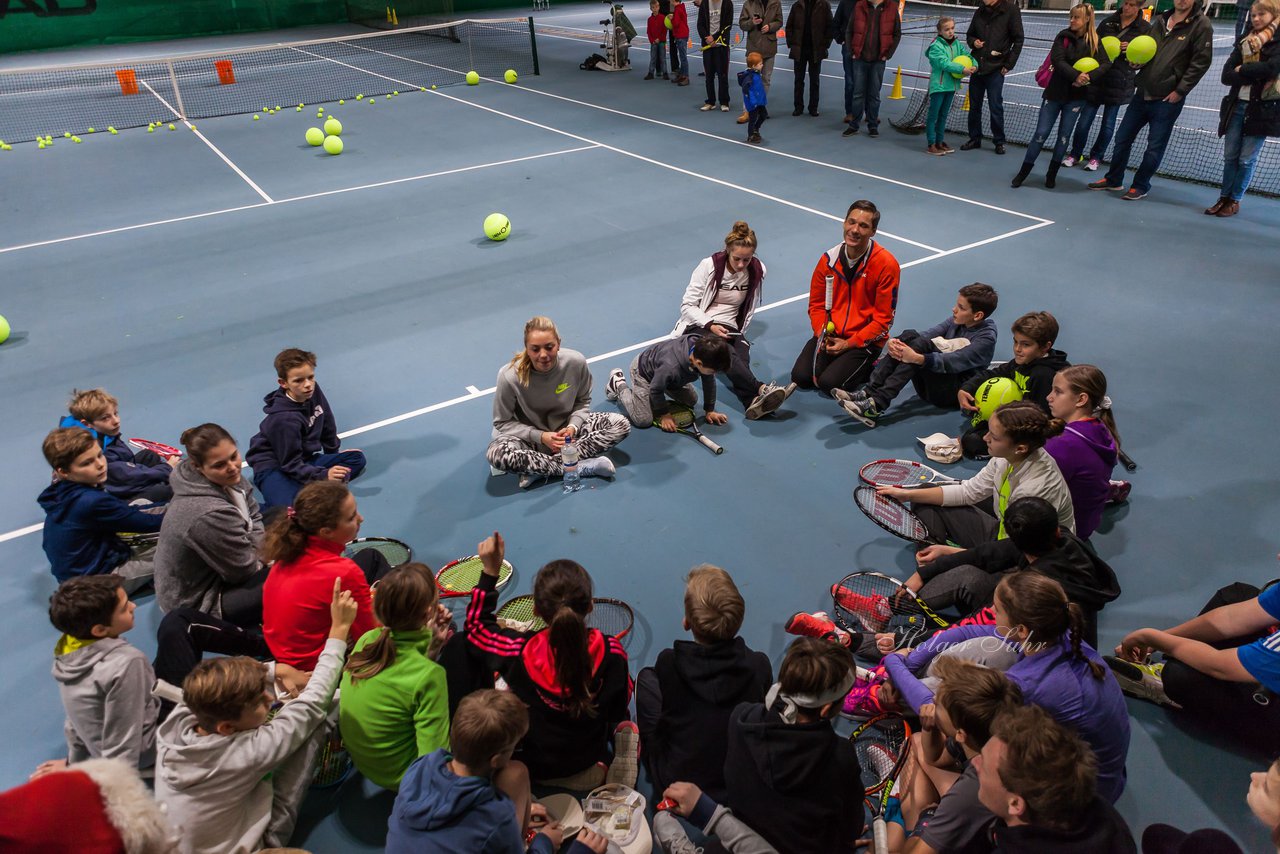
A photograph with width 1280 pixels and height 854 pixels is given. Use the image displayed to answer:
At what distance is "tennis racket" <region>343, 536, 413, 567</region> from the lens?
5230mm

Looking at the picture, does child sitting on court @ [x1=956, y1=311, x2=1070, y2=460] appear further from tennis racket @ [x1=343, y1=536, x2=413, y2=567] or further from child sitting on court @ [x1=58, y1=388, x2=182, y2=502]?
child sitting on court @ [x1=58, y1=388, x2=182, y2=502]

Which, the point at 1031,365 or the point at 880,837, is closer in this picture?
the point at 880,837

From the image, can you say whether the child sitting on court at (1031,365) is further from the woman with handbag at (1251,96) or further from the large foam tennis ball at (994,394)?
the woman with handbag at (1251,96)

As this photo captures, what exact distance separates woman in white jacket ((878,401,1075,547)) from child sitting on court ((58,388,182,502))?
464 cm

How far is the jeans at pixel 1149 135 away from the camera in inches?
422

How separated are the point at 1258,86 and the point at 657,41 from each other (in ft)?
41.1

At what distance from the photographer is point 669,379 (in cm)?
656

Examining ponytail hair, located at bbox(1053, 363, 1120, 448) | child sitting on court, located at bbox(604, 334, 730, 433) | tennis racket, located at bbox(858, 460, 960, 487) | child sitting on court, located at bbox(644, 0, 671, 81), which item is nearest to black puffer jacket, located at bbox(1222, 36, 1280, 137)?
ponytail hair, located at bbox(1053, 363, 1120, 448)

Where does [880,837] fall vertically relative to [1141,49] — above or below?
below

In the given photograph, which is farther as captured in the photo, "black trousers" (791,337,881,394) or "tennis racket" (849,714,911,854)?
"black trousers" (791,337,881,394)

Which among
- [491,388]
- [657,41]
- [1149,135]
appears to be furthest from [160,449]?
[657,41]

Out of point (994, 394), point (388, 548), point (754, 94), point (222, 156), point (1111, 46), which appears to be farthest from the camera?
point (222, 156)

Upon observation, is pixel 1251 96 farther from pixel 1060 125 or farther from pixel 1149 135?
pixel 1060 125

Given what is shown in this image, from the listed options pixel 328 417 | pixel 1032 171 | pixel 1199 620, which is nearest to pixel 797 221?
pixel 1032 171
